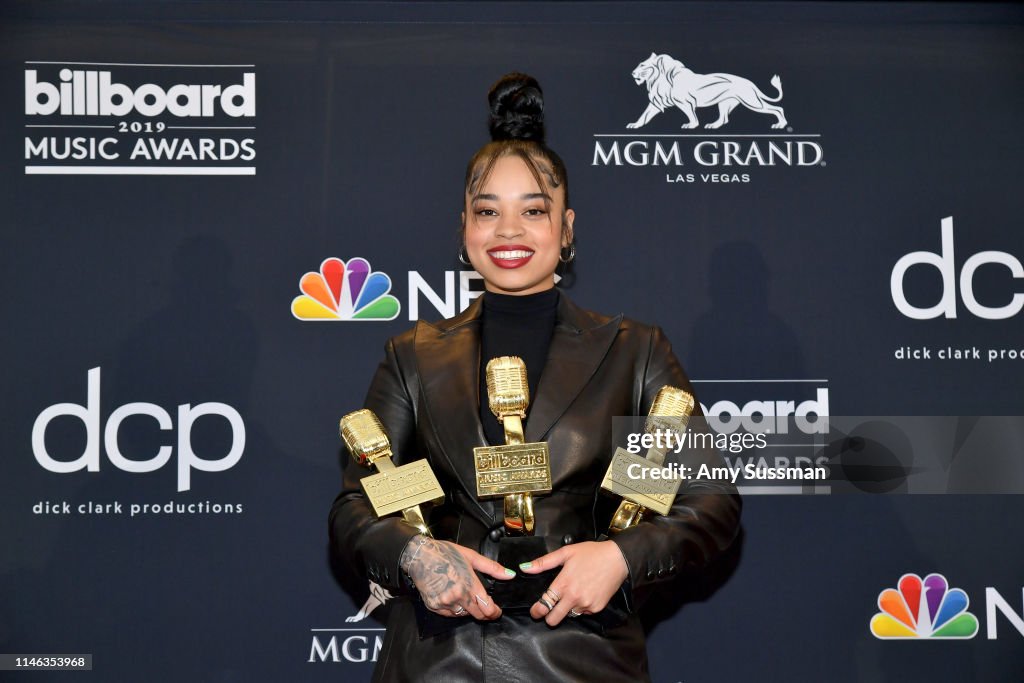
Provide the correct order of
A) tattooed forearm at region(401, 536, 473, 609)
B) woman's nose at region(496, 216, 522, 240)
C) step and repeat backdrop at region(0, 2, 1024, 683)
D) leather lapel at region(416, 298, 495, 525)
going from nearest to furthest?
tattooed forearm at region(401, 536, 473, 609), leather lapel at region(416, 298, 495, 525), woman's nose at region(496, 216, 522, 240), step and repeat backdrop at region(0, 2, 1024, 683)

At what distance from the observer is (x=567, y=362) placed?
2176 millimetres

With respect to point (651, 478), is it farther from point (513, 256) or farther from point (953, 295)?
point (953, 295)

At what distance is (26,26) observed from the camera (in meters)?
3.38

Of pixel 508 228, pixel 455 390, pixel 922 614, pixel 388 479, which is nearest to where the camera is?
pixel 388 479

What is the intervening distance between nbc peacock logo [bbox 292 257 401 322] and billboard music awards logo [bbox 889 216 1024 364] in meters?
1.65

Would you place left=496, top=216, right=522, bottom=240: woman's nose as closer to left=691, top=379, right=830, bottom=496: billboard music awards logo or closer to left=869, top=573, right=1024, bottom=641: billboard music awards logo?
left=691, top=379, right=830, bottom=496: billboard music awards logo

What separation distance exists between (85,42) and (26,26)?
20 cm

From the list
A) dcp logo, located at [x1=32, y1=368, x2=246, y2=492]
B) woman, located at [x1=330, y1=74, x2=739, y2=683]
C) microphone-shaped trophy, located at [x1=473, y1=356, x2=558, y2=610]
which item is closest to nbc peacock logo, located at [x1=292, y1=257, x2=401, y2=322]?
dcp logo, located at [x1=32, y1=368, x2=246, y2=492]

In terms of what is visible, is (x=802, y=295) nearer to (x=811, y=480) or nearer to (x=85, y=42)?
(x=811, y=480)

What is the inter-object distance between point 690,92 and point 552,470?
5.86ft

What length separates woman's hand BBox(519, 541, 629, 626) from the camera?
1.89 m

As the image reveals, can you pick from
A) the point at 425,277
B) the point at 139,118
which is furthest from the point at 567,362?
the point at 139,118

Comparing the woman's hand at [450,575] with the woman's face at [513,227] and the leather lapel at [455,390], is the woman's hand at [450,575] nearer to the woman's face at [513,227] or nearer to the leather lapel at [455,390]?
the leather lapel at [455,390]

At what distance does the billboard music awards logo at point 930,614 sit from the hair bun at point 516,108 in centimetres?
189
